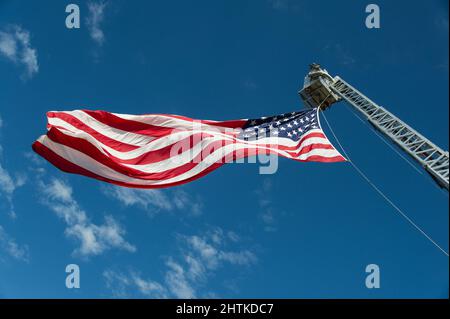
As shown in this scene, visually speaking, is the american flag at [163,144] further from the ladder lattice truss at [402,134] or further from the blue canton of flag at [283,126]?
the ladder lattice truss at [402,134]

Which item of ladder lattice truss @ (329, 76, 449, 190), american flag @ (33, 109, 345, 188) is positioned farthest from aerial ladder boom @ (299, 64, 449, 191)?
american flag @ (33, 109, 345, 188)

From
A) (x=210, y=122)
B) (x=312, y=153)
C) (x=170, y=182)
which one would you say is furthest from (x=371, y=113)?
(x=170, y=182)

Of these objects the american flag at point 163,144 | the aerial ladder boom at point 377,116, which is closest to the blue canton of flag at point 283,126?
the american flag at point 163,144

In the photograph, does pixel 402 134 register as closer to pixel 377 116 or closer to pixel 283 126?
pixel 377 116

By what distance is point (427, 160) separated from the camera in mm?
12398

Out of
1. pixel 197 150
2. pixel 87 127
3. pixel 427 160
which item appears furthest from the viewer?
pixel 87 127

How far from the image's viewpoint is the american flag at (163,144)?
50.4 feet

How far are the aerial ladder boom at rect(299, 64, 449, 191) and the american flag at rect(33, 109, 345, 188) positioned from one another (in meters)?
1.46

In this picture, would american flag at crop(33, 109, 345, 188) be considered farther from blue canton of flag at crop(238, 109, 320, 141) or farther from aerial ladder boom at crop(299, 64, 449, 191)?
aerial ladder boom at crop(299, 64, 449, 191)

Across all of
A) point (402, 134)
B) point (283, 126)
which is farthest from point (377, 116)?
point (283, 126)
